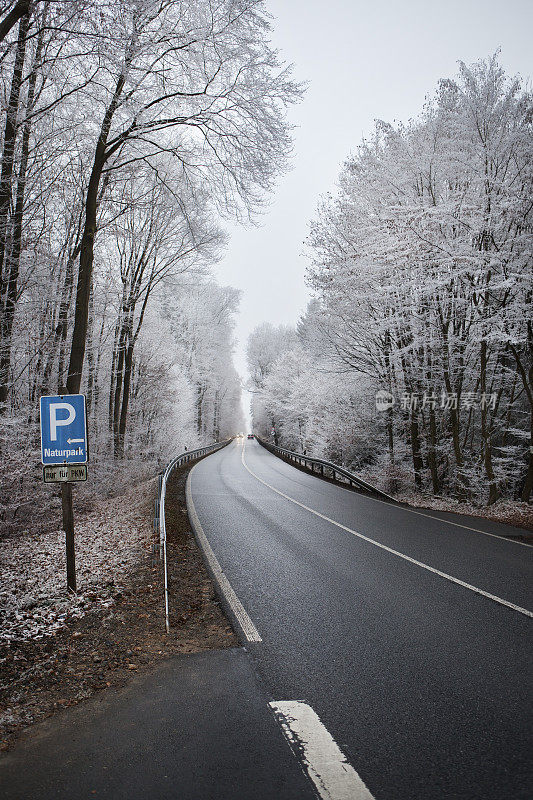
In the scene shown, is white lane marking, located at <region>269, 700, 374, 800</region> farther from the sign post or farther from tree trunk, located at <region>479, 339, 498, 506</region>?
tree trunk, located at <region>479, 339, 498, 506</region>

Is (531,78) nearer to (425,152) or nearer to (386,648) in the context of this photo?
(425,152)

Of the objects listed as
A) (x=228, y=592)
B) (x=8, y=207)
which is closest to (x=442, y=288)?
(x=228, y=592)

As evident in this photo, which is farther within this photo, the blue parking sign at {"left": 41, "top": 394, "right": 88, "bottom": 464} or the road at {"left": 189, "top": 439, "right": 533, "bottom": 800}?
the blue parking sign at {"left": 41, "top": 394, "right": 88, "bottom": 464}

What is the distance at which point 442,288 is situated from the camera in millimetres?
14320

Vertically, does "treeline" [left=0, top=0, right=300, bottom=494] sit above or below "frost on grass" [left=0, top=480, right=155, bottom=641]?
above

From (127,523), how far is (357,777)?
9.49 meters

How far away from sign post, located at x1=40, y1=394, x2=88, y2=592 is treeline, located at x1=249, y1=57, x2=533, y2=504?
9.44 m

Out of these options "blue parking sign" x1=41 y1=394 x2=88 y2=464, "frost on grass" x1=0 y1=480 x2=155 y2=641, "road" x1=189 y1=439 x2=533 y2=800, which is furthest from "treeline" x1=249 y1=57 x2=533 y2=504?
"blue parking sign" x1=41 y1=394 x2=88 y2=464

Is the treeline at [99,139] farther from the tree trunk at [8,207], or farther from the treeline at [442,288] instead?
the treeline at [442,288]

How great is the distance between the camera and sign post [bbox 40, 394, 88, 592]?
6137mm

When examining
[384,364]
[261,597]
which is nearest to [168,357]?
[384,364]

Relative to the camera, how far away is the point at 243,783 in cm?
271

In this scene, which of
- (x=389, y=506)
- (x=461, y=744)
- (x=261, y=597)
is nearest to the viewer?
(x=461, y=744)

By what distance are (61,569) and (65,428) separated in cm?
305
